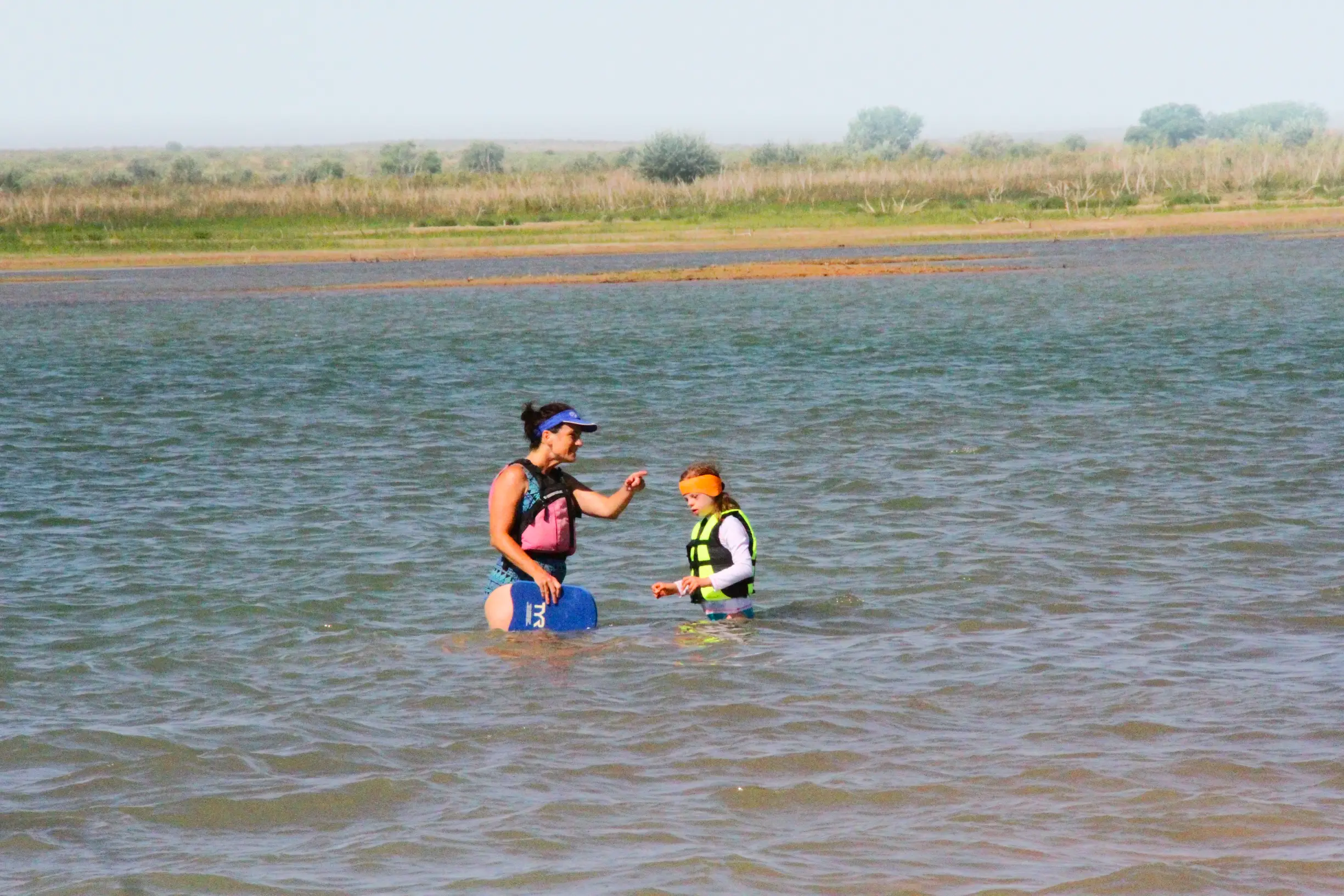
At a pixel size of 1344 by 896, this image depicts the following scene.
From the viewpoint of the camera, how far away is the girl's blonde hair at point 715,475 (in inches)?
369

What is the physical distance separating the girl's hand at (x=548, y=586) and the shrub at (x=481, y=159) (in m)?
126

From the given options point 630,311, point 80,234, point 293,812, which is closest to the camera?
point 293,812

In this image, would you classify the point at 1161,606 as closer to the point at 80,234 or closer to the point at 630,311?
the point at 630,311

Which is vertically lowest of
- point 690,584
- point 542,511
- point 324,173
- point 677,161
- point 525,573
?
point 690,584

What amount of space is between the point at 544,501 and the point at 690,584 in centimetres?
101

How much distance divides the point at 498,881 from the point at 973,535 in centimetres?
715

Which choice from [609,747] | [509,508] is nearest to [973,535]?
[509,508]

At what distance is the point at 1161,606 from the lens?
33.4 feet

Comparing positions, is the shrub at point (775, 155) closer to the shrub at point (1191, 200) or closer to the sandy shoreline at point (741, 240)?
the shrub at point (1191, 200)

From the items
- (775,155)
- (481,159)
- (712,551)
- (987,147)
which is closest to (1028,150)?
(987,147)

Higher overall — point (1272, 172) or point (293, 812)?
point (1272, 172)

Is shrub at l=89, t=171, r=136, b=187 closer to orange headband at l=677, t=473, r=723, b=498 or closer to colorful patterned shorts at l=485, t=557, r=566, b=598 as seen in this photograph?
colorful patterned shorts at l=485, t=557, r=566, b=598

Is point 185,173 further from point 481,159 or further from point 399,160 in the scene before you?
point 481,159

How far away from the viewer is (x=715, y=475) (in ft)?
30.9
